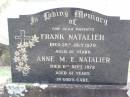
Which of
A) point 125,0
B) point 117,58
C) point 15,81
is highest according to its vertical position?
point 125,0

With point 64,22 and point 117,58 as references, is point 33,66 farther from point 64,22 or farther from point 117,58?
point 117,58

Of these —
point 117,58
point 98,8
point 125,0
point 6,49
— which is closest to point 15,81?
point 117,58

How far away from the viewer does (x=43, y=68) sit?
10.6ft

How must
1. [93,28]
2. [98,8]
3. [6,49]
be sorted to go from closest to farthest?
[93,28], [6,49], [98,8]

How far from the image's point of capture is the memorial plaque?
3.11 metres

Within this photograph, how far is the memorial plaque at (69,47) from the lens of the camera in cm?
311

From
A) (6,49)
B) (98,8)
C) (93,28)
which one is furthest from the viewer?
(98,8)

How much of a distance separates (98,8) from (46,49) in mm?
1799

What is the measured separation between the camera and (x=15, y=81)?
3.30 metres

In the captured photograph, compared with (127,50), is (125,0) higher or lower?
higher

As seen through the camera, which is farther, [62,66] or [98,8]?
[98,8]

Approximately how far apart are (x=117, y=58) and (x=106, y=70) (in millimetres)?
139

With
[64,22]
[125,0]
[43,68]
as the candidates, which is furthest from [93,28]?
[125,0]

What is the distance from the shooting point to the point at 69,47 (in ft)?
10.4
